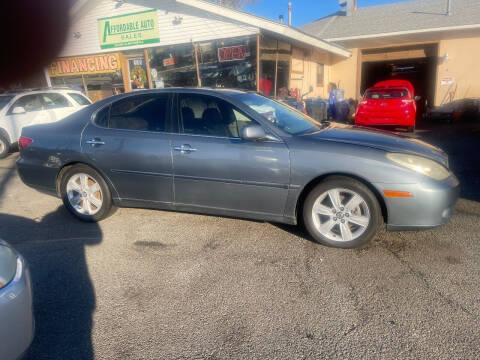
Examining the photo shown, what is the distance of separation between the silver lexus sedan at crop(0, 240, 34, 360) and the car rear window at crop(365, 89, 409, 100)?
1122 centimetres

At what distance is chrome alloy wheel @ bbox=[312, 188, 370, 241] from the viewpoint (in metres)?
3.21

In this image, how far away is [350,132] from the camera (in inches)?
148

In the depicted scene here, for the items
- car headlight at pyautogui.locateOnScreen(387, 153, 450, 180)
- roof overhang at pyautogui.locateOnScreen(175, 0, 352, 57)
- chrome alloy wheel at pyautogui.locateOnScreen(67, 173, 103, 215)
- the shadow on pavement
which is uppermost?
roof overhang at pyautogui.locateOnScreen(175, 0, 352, 57)

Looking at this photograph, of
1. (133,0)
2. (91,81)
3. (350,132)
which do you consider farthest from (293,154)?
(91,81)

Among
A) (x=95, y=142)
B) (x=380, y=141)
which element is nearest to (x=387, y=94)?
(x=380, y=141)

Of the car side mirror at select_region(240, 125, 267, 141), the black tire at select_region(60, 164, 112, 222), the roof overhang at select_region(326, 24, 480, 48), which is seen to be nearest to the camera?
the car side mirror at select_region(240, 125, 267, 141)

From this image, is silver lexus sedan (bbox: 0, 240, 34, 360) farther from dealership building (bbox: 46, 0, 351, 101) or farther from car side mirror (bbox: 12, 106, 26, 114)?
dealership building (bbox: 46, 0, 351, 101)

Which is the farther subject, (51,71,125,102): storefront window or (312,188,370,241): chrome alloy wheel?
(51,71,125,102): storefront window

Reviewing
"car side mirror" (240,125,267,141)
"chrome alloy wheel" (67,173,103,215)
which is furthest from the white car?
"car side mirror" (240,125,267,141)

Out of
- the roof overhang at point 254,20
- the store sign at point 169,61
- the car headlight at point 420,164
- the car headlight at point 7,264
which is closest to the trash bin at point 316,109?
the roof overhang at point 254,20

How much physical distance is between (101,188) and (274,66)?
9.12 m

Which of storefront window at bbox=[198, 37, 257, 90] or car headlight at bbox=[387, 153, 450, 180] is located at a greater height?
storefront window at bbox=[198, 37, 257, 90]

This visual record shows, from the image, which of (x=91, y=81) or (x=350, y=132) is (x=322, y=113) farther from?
(x=91, y=81)

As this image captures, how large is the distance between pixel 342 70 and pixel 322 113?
A: 602 cm
